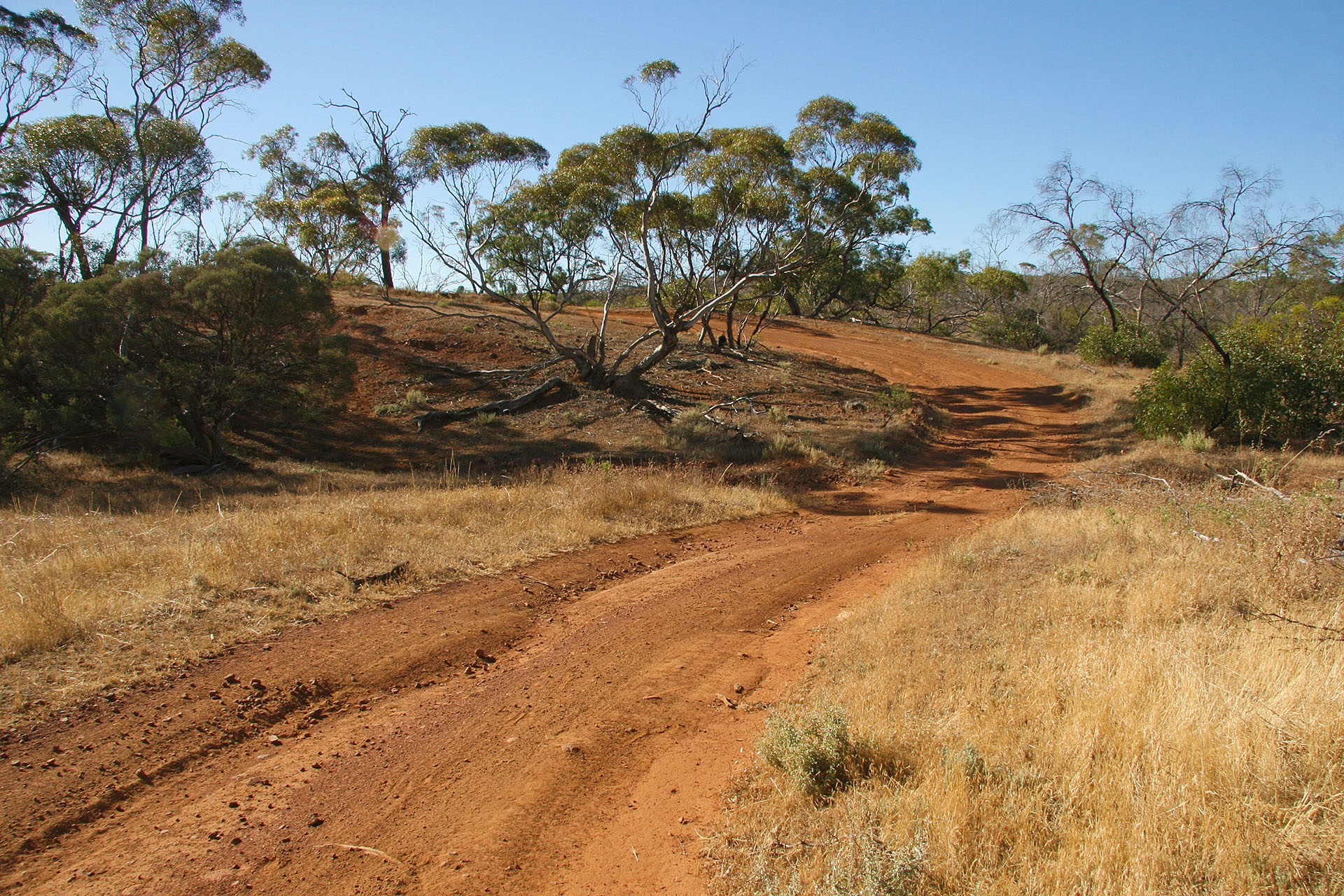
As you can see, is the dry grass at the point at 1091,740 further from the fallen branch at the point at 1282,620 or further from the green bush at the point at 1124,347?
the green bush at the point at 1124,347

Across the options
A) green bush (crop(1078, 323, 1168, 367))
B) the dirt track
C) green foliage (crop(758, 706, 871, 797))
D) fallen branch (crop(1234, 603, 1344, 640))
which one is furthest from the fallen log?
green bush (crop(1078, 323, 1168, 367))

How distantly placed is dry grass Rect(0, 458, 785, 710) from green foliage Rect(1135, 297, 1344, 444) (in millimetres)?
9729

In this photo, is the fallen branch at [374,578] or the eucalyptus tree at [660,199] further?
the eucalyptus tree at [660,199]

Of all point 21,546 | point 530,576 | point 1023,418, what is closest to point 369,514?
point 530,576

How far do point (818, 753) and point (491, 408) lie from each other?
1814 centimetres

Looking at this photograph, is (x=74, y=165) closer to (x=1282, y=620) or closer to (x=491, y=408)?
(x=491, y=408)

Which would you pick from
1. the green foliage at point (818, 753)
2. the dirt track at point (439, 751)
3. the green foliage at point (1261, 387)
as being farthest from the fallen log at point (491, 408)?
the green foliage at point (818, 753)

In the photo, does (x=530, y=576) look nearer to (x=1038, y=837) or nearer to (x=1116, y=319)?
(x=1038, y=837)

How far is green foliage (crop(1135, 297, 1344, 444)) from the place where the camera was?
1507cm

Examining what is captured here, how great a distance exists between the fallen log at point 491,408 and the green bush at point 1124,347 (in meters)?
20.0

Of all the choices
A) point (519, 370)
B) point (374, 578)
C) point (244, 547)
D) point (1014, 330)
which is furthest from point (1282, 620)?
point (1014, 330)

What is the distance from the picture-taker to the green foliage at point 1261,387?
15.1m

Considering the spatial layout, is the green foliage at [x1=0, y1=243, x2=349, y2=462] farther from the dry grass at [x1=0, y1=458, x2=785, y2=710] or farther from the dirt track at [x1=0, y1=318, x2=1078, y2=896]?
the dirt track at [x1=0, y1=318, x2=1078, y2=896]

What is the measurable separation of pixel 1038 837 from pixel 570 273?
18814 millimetres
